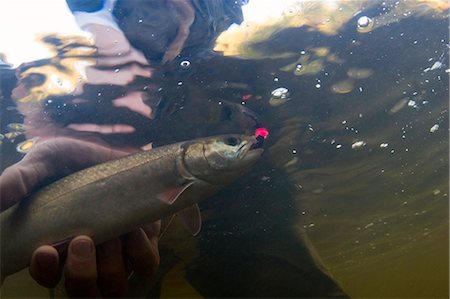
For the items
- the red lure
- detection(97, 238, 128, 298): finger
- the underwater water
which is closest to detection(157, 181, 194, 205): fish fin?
detection(97, 238, 128, 298): finger

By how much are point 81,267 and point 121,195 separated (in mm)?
897

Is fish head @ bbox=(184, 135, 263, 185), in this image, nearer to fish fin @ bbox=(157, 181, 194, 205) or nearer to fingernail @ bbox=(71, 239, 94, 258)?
fish fin @ bbox=(157, 181, 194, 205)

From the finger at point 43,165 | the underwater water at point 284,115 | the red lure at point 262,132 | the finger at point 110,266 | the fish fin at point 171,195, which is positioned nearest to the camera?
the finger at point 43,165

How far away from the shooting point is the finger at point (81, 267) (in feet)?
13.0

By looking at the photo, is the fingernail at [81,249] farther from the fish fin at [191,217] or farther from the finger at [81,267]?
the fish fin at [191,217]

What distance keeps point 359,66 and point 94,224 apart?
250 inches

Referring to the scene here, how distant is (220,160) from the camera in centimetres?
469

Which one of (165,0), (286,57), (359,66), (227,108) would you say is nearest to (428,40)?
(359,66)

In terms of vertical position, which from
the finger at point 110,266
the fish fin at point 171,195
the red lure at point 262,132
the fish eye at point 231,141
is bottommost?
the red lure at point 262,132

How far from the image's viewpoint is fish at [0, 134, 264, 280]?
14.2ft

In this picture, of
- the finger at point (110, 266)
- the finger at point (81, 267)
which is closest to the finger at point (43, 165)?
the finger at point (81, 267)

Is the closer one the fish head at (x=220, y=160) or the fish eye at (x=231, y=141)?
the fish head at (x=220, y=160)

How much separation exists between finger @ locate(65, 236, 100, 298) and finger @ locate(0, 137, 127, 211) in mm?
890

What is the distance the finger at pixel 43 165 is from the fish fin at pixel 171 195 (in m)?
1.55
